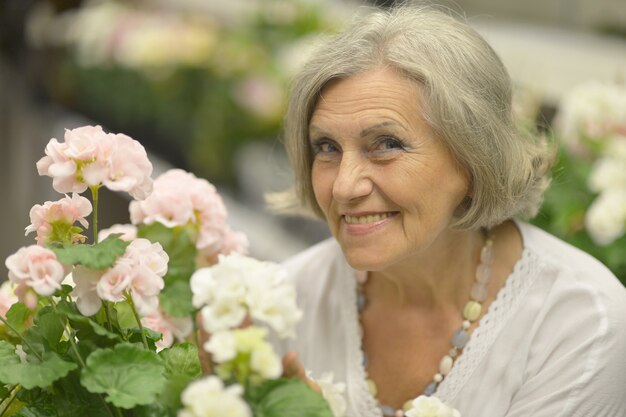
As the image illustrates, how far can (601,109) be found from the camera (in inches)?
107

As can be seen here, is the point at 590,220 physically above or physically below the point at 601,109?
below

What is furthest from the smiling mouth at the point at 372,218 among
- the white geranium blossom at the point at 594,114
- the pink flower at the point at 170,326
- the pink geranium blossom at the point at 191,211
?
the white geranium blossom at the point at 594,114

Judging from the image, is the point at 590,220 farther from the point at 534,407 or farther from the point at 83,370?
the point at 83,370

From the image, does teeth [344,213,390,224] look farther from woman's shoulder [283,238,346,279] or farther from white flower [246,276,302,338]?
white flower [246,276,302,338]

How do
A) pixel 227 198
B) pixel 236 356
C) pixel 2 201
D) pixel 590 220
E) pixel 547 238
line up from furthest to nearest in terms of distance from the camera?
1. pixel 2 201
2. pixel 227 198
3. pixel 590 220
4. pixel 547 238
5. pixel 236 356

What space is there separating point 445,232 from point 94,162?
0.76m

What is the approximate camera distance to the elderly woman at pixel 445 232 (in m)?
1.60

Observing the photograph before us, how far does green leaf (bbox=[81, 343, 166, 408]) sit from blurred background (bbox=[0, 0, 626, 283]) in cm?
142

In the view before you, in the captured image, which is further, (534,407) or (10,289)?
(534,407)

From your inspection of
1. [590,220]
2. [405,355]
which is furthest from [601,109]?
[405,355]

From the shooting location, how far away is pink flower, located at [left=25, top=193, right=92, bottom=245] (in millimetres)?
1286

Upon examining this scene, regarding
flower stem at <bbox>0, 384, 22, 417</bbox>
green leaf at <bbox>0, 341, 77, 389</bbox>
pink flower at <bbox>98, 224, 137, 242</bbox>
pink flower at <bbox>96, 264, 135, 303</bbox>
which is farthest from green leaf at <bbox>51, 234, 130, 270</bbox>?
pink flower at <bbox>98, 224, 137, 242</bbox>

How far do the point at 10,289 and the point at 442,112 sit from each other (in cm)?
73

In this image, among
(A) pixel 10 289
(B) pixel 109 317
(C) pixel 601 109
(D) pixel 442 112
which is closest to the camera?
(B) pixel 109 317
